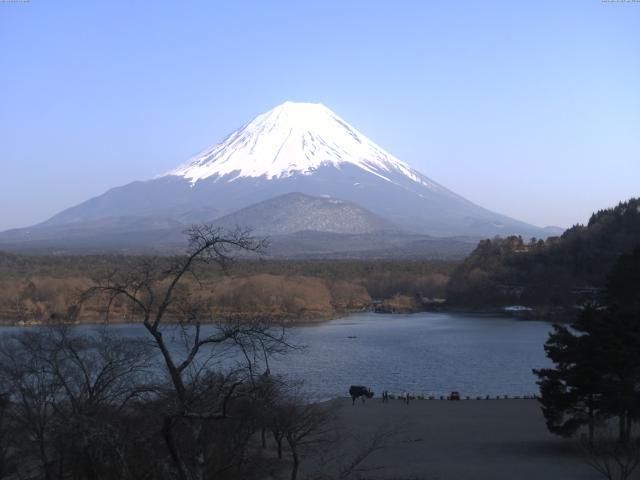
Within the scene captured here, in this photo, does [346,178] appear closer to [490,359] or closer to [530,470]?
[490,359]

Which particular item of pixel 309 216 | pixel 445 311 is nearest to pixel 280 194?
pixel 309 216

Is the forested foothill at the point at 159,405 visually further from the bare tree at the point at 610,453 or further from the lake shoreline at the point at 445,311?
the lake shoreline at the point at 445,311

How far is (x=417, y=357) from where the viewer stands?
73.7 feet

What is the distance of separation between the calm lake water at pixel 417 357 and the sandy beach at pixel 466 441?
1538 millimetres

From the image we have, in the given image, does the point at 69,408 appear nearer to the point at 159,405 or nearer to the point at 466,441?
the point at 159,405

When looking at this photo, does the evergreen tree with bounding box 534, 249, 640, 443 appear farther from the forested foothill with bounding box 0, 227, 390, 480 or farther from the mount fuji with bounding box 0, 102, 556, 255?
the mount fuji with bounding box 0, 102, 556, 255

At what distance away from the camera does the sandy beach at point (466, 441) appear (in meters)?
9.50

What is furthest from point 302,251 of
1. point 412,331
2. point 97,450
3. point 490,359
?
point 97,450

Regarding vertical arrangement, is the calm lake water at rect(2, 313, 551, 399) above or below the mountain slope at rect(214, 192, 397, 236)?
below

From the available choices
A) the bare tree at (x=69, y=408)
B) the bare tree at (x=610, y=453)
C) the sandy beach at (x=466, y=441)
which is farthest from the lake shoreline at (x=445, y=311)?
the bare tree at (x=69, y=408)

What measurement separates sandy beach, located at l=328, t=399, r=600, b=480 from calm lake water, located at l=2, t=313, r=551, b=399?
154cm

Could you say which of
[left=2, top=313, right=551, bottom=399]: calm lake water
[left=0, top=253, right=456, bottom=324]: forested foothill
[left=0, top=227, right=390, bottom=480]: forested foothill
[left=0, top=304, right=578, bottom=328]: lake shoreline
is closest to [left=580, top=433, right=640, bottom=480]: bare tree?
[left=0, top=227, right=390, bottom=480]: forested foothill

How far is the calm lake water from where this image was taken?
→ 699 inches

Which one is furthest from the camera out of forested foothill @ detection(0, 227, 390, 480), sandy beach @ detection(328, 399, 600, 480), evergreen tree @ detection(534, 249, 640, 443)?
evergreen tree @ detection(534, 249, 640, 443)
